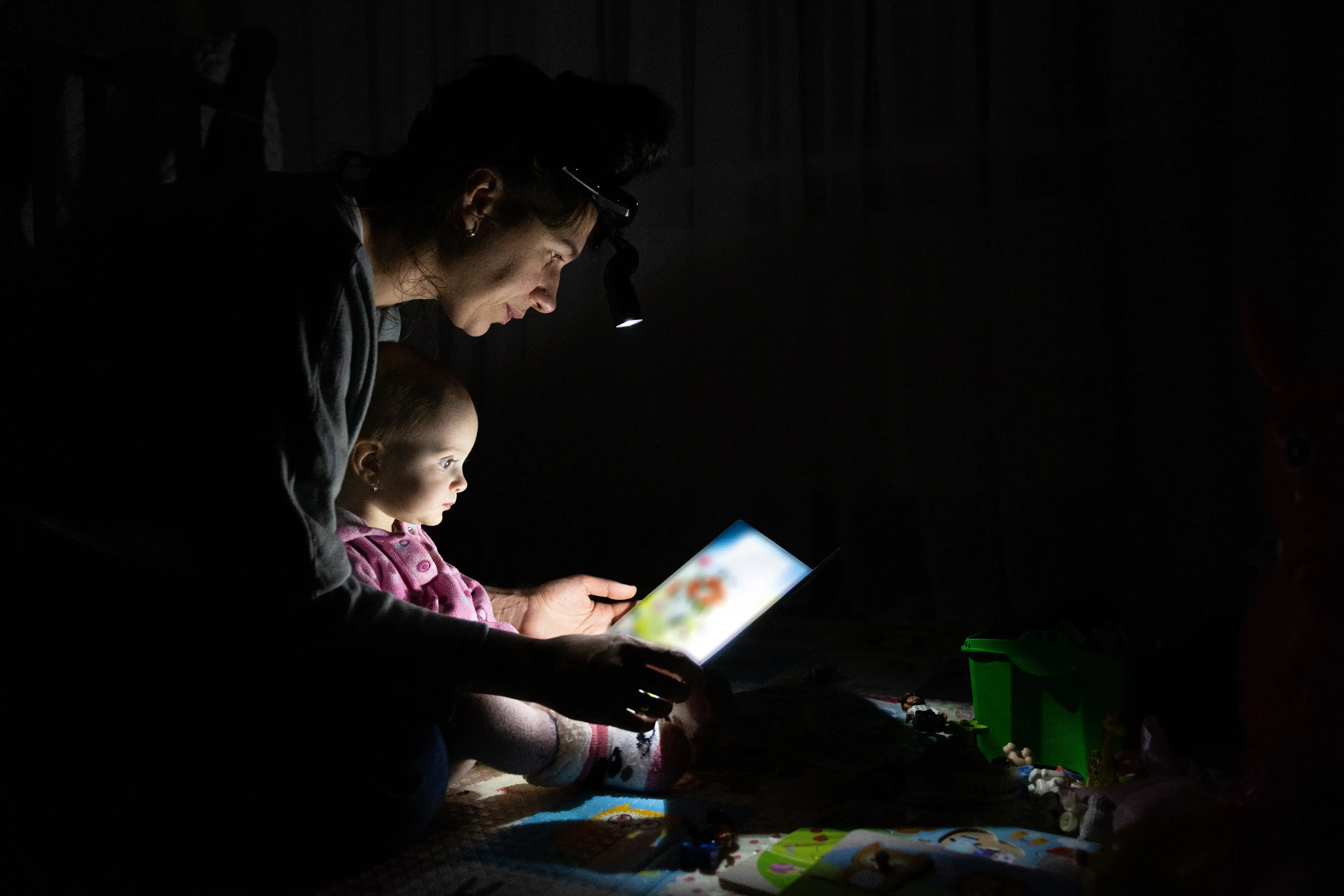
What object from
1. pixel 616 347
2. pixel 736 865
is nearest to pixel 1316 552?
pixel 736 865

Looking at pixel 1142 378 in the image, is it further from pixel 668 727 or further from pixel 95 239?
pixel 95 239

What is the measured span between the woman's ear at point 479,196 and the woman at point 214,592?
17 centimetres

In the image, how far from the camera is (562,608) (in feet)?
4.58

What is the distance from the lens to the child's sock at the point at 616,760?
109 cm

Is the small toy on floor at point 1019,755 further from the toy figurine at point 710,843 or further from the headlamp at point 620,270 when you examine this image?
the headlamp at point 620,270

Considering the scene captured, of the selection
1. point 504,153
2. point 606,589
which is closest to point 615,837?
point 606,589

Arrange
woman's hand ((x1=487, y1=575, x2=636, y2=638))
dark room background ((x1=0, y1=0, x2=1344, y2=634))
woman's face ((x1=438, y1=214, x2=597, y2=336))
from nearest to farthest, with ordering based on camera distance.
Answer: woman's face ((x1=438, y1=214, x2=597, y2=336)) → woman's hand ((x1=487, y1=575, x2=636, y2=638)) → dark room background ((x1=0, y1=0, x2=1344, y2=634))

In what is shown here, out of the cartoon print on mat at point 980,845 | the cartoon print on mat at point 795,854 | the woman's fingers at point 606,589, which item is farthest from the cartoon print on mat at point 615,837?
the woman's fingers at point 606,589

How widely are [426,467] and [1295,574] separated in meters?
0.91

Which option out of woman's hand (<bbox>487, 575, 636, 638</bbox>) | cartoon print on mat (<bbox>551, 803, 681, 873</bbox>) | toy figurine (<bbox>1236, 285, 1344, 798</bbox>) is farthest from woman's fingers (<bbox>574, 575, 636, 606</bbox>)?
toy figurine (<bbox>1236, 285, 1344, 798</bbox>)

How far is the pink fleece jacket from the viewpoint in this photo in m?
1.21

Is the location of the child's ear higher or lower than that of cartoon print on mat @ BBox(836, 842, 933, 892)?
higher

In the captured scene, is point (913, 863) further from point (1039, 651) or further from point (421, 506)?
point (421, 506)

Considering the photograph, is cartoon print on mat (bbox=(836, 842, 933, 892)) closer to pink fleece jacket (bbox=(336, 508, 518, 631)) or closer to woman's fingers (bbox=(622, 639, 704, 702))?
woman's fingers (bbox=(622, 639, 704, 702))
